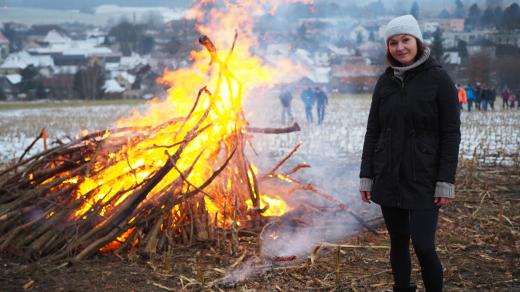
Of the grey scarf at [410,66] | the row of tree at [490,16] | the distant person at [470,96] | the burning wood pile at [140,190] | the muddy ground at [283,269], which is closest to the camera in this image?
the grey scarf at [410,66]

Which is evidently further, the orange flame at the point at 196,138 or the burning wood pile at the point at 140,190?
the orange flame at the point at 196,138

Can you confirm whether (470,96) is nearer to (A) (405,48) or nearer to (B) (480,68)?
(B) (480,68)

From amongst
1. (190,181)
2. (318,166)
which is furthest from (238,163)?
(318,166)

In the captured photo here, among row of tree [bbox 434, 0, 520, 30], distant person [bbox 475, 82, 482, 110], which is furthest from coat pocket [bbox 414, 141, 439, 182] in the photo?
distant person [bbox 475, 82, 482, 110]

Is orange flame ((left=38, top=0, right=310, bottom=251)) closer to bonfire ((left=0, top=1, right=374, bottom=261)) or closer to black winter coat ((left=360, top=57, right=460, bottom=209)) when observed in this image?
bonfire ((left=0, top=1, right=374, bottom=261))

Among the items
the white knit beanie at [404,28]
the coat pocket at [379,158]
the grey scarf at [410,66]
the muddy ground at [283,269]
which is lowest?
the muddy ground at [283,269]

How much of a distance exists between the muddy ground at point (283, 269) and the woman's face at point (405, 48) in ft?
5.71

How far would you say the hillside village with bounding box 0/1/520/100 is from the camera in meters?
10.6

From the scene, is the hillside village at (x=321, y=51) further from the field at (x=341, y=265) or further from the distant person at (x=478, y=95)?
the field at (x=341, y=265)

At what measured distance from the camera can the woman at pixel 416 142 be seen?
326cm

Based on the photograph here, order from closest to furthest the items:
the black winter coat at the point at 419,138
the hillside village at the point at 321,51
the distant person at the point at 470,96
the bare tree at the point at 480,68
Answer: the black winter coat at the point at 419,138
the hillside village at the point at 321,51
the distant person at the point at 470,96
the bare tree at the point at 480,68

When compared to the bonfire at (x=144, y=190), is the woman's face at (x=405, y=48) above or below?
above

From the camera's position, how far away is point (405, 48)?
338 centimetres

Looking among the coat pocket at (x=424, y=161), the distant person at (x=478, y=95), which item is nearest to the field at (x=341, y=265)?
the coat pocket at (x=424, y=161)
